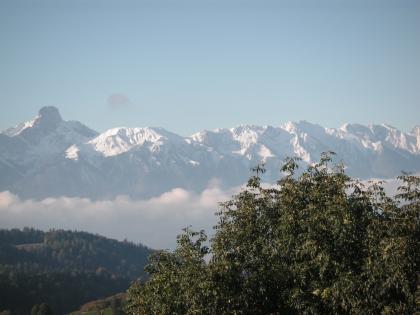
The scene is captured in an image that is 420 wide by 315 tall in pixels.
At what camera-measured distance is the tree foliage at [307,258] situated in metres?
33.8

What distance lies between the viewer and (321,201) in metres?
39.3

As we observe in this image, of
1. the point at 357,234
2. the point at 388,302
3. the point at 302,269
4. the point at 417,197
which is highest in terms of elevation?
the point at 417,197

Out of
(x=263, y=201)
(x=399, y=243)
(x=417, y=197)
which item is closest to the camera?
(x=399, y=243)

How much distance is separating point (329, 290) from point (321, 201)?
7.40m

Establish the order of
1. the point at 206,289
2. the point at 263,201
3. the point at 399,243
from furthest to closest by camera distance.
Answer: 1. the point at 263,201
2. the point at 206,289
3. the point at 399,243

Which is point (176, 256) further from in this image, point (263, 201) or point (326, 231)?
point (326, 231)

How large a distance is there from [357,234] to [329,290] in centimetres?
487

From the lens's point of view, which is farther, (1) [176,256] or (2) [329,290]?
(1) [176,256]

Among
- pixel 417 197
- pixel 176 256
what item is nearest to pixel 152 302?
pixel 176 256

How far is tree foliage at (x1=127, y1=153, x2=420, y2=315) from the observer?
111 feet

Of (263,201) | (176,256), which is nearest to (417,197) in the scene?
(263,201)

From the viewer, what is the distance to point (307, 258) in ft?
124

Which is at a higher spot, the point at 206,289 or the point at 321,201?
the point at 321,201

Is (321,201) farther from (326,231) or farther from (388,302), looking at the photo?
(388,302)
